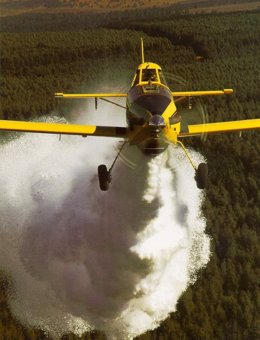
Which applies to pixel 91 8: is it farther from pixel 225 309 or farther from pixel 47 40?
pixel 225 309

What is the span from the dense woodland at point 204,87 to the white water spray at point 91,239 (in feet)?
13.1

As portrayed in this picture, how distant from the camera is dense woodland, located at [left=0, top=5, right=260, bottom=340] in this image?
2030 inches

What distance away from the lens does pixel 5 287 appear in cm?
4712

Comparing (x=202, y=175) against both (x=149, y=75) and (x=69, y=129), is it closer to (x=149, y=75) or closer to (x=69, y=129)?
(x=149, y=75)

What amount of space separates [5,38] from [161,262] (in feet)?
366

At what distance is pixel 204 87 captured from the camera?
100 metres

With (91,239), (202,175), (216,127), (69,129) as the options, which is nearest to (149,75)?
(216,127)

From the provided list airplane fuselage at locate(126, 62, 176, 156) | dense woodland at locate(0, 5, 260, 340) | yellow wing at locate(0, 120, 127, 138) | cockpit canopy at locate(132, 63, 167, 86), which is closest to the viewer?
airplane fuselage at locate(126, 62, 176, 156)

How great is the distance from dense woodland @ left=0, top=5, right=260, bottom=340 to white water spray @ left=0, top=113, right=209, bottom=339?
3.99m

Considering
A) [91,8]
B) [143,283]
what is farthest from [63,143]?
[91,8]

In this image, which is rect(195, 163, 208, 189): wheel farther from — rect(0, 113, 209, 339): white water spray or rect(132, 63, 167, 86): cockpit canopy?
rect(0, 113, 209, 339): white water spray

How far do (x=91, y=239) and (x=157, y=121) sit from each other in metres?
24.0

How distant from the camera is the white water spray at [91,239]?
36.8 meters

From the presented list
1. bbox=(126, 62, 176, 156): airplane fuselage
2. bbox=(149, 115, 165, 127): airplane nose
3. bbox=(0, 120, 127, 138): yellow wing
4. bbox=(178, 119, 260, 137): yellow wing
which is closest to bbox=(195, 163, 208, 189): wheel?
bbox=(178, 119, 260, 137): yellow wing
